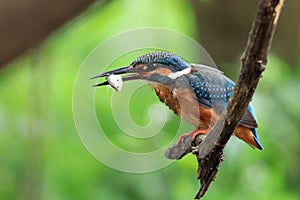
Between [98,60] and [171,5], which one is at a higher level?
[171,5]

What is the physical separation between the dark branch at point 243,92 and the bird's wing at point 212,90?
0.04 metres

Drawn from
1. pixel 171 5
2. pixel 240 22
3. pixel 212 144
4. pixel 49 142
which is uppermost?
pixel 240 22

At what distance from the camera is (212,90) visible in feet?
2.23

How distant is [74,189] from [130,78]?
3.80ft

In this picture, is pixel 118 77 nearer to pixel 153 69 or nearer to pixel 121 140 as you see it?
pixel 153 69

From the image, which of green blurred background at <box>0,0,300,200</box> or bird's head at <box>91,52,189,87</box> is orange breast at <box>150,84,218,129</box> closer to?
bird's head at <box>91,52,189,87</box>

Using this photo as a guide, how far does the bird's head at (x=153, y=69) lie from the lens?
62 cm

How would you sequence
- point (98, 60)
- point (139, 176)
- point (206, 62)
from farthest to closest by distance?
point (139, 176)
point (98, 60)
point (206, 62)

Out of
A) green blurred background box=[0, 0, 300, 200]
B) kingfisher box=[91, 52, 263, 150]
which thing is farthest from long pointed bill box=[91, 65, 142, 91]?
green blurred background box=[0, 0, 300, 200]

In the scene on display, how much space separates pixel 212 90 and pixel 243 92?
0.11m

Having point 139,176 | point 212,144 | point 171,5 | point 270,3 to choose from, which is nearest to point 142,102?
point 212,144

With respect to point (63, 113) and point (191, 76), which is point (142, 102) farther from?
point (63, 113)

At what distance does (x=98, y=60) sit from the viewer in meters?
1.00

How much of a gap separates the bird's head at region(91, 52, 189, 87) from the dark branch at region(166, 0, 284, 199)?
64 millimetres
